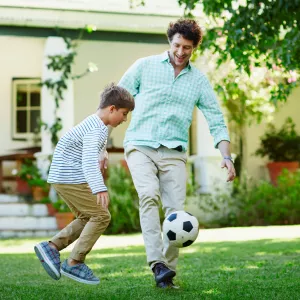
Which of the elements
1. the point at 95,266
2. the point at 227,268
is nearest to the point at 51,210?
the point at 95,266

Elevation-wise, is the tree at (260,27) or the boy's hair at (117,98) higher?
the tree at (260,27)

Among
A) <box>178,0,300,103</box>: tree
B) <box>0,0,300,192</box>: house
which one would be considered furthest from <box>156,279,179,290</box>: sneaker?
<box>0,0,300,192</box>: house

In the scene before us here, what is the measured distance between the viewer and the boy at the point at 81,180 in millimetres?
5664

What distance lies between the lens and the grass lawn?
5.57 metres

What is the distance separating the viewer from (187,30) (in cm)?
580

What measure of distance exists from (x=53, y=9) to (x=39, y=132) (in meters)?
3.00

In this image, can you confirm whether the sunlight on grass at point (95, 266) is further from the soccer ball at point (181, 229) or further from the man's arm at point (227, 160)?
the man's arm at point (227, 160)

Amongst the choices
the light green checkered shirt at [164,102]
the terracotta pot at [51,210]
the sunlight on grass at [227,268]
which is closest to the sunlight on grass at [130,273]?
the sunlight on grass at [227,268]

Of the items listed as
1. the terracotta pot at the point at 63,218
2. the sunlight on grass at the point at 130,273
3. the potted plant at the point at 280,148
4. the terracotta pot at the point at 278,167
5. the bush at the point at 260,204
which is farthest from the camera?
the potted plant at the point at 280,148

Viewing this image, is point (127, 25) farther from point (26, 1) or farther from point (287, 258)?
point (287, 258)

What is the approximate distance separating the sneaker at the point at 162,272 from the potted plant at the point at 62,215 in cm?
772

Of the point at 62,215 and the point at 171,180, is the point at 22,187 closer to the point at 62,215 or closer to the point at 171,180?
the point at 62,215

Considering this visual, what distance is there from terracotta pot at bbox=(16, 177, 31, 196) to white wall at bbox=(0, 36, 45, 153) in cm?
150

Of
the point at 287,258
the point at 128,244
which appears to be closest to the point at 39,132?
the point at 128,244
